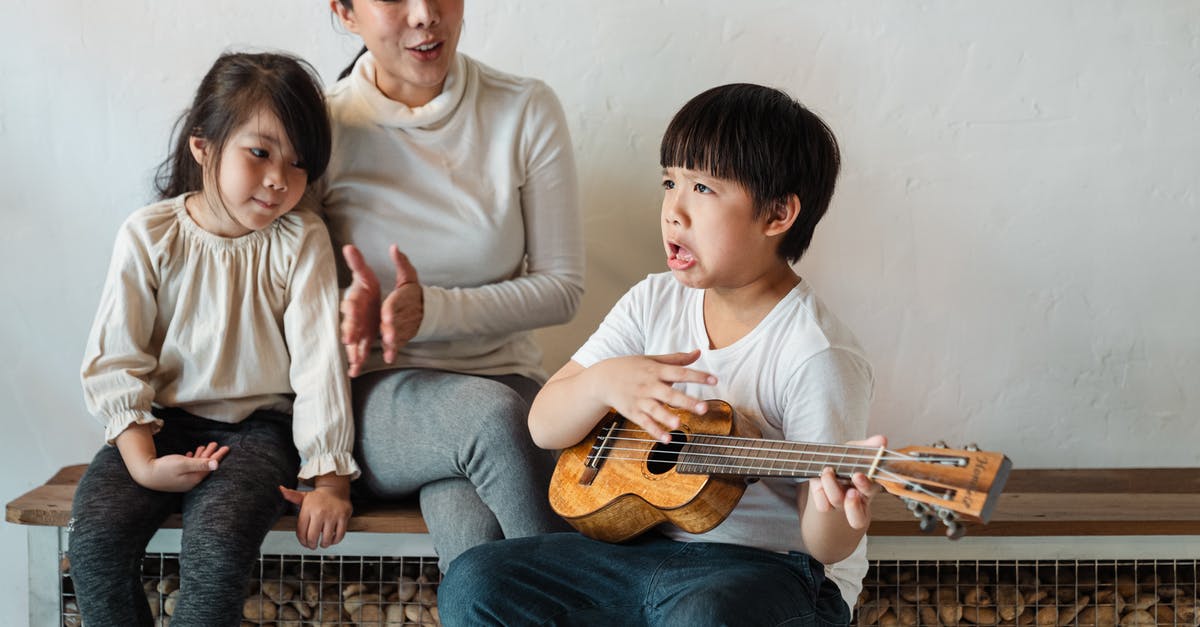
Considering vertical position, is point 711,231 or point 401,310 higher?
point 711,231

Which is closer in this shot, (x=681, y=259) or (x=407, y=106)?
(x=681, y=259)

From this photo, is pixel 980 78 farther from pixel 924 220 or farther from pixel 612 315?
pixel 612 315

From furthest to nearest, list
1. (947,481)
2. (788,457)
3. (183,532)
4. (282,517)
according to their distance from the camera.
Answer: (282,517), (183,532), (788,457), (947,481)

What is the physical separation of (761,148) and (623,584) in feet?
1.79

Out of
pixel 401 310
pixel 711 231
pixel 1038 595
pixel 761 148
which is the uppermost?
pixel 761 148

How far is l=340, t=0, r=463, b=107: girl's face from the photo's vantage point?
1.73 m

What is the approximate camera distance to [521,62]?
2064mm

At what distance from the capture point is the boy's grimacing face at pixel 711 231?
1.41 metres

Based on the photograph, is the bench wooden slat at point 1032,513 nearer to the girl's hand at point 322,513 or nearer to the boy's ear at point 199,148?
the girl's hand at point 322,513

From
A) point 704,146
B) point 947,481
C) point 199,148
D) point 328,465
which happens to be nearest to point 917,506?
point 947,481

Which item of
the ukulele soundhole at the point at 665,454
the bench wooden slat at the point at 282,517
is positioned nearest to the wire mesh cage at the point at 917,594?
the bench wooden slat at the point at 282,517

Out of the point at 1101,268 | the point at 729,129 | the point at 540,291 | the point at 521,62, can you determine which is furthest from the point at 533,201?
the point at 1101,268

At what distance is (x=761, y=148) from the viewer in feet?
4.61

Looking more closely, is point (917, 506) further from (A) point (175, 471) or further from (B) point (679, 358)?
(A) point (175, 471)
